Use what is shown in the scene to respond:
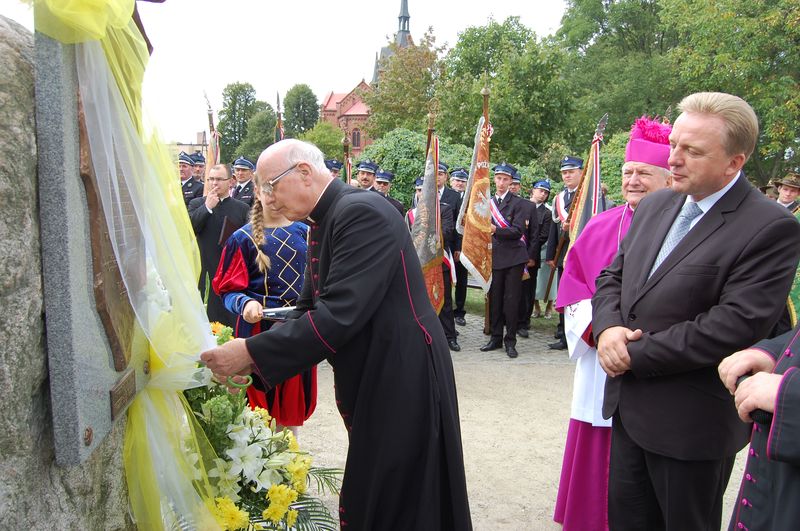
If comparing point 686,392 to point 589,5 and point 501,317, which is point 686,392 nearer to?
point 501,317

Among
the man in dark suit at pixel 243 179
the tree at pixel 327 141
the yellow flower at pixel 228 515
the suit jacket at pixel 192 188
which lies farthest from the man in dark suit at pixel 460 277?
the tree at pixel 327 141

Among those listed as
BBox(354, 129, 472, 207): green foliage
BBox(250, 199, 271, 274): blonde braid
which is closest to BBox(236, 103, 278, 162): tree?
BBox(354, 129, 472, 207): green foliage

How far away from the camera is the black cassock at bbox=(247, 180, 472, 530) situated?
7.77 feet

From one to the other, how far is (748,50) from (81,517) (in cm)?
2204

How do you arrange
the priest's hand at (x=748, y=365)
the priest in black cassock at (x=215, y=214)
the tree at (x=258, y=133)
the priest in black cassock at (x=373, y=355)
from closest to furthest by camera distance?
the priest's hand at (x=748, y=365) < the priest in black cassock at (x=373, y=355) < the priest in black cassock at (x=215, y=214) < the tree at (x=258, y=133)

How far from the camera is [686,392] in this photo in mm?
2418

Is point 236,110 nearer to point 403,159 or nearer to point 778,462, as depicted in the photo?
point 403,159

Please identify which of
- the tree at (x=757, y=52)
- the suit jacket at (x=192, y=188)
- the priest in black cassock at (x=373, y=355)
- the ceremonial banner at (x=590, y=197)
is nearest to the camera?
the priest in black cassock at (x=373, y=355)

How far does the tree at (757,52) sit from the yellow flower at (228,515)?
20.2m

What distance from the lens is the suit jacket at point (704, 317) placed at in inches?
90.3

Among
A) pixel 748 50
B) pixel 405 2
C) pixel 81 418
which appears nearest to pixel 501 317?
pixel 81 418

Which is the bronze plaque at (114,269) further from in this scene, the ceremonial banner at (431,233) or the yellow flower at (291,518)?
the ceremonial banner at (431,233)

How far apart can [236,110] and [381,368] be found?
7077 cm

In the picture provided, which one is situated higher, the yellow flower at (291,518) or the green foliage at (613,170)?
the green foliage at (613,170)
